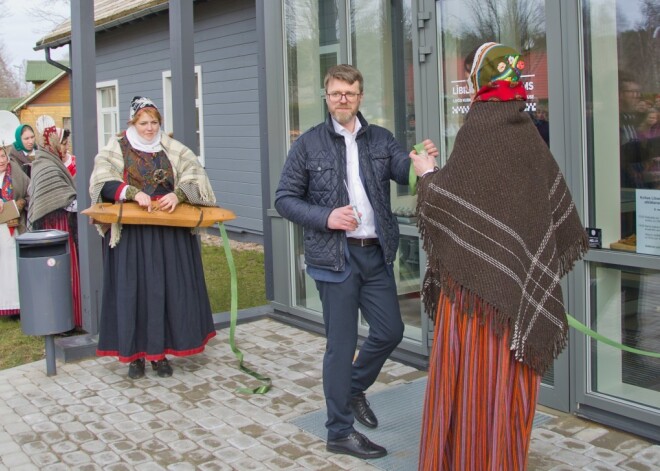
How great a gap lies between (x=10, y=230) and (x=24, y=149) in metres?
1.13

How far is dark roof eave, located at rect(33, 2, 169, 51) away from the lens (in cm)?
1443

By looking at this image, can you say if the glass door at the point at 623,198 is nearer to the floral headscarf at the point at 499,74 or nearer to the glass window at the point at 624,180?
the glass window at the point at 624,180

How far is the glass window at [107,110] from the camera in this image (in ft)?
61.4

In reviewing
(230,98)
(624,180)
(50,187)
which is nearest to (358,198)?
(624,180)

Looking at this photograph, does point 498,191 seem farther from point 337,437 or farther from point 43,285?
point 43,285

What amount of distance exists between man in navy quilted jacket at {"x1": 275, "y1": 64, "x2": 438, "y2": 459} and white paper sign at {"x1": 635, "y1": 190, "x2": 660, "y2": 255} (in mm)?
1351

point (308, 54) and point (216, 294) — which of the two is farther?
point (216, 294)

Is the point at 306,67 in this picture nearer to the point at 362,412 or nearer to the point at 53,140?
the point at 53,140

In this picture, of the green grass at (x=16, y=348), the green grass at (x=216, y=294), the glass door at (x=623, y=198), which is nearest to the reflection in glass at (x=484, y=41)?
the glass door at (x=623, y=198)

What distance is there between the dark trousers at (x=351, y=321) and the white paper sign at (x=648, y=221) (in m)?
1.42

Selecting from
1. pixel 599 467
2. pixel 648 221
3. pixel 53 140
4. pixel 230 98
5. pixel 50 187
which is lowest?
pixel 599 467

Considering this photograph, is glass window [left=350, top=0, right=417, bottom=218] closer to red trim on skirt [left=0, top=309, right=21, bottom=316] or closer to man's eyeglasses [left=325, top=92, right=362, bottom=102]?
man's eyeglasses [left=325, top=92, right=362, bottom=102]

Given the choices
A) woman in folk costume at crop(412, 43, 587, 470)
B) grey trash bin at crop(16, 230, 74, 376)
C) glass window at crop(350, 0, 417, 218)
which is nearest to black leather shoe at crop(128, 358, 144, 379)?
grey trash bin at crop(16, 230, 74, 376)

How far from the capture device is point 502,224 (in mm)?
3141
